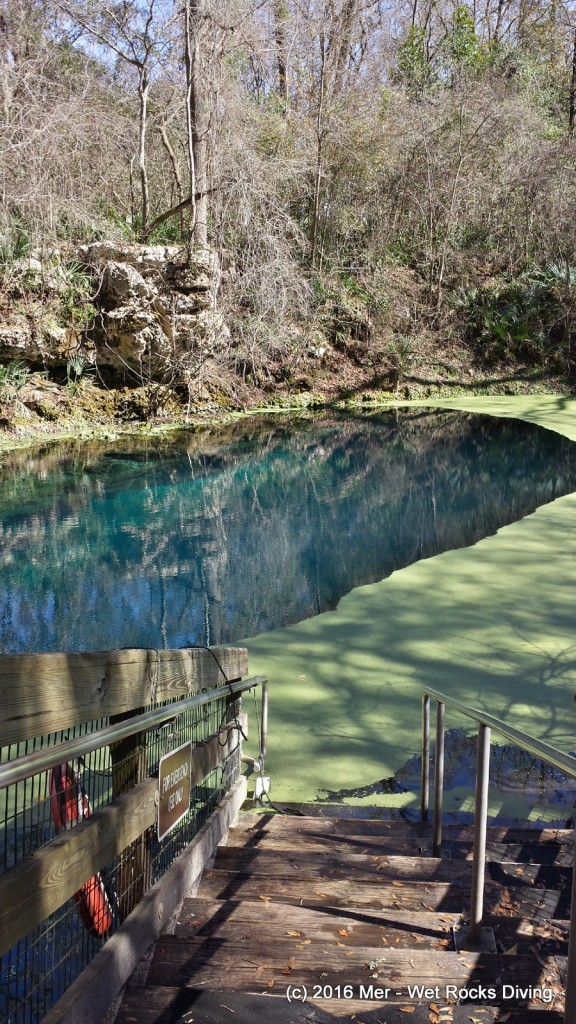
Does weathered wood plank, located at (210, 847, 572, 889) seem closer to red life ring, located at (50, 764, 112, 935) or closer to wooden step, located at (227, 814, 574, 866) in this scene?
wooden step, located at (227, 814, 574, 866)

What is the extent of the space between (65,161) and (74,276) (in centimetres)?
215

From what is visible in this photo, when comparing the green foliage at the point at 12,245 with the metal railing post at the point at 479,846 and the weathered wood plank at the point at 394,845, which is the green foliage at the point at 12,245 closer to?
the weathered wood plank at the point at 394,845

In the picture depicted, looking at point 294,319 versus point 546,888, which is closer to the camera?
point 546,888

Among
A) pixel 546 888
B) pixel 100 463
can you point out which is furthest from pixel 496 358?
pixel 546 888

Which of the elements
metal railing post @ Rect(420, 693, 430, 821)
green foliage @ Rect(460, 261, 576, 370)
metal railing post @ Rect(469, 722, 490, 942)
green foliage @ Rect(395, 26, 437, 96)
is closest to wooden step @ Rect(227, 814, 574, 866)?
metal railing post @ Rect(420, 693, 430, 821)

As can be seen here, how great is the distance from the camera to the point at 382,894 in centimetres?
276

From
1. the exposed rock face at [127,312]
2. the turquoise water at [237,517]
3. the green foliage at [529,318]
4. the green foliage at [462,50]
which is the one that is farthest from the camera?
the green foliage at [462,50]

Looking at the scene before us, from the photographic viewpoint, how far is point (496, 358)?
22281 millimetres

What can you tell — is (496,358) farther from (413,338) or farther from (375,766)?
(375,766)

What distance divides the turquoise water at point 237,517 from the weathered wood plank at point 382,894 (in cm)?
384

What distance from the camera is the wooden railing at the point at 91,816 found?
1449 mm

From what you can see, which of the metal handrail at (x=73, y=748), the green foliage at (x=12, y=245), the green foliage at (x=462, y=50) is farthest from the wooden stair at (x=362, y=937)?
the green foliage at (x=462, y=50)

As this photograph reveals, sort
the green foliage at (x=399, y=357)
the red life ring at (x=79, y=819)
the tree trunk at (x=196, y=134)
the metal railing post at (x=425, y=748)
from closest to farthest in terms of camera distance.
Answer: the red life ring at (x=79, y=819) → the metal railing post at (x=425, y=748) → the tree trunk at (x=196, y=134) → the green foliage at (x=399, y=357)

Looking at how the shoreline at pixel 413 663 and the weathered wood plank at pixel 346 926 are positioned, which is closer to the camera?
the weathered wood plank at pixel 346 926
